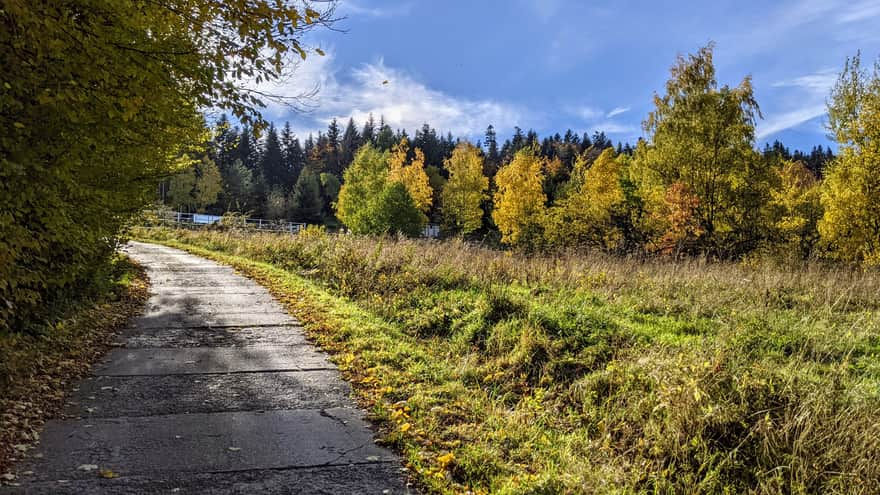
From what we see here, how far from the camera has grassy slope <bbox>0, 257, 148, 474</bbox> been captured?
177 inches

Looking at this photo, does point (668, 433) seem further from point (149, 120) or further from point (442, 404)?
point (149, 120)

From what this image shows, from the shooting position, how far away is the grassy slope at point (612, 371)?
377 centimetres

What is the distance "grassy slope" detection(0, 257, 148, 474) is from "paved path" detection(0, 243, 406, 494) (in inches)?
7.3

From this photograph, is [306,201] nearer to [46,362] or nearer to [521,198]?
[521,198]

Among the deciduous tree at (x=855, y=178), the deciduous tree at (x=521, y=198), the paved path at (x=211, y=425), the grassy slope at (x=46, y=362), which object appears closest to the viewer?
the paved path at (x=211, y=425)

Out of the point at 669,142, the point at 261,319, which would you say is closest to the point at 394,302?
the point at 261,319

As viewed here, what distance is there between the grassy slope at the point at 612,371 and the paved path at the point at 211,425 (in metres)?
0.43

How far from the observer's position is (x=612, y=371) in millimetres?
5305

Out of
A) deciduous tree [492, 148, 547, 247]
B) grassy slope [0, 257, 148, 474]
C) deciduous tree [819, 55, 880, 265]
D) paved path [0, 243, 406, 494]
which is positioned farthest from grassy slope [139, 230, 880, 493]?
deciduous tree [492, 148, 547, 247]

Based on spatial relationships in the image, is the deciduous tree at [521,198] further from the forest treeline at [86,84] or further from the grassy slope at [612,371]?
the forest treeline at [86,84]

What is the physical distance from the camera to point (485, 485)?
12.4 ft

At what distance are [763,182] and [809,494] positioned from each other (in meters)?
19.9

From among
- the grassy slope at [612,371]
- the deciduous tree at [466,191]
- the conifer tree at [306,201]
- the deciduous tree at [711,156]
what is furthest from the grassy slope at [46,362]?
the conifer tree at [306,201]

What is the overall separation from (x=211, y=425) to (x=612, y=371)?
154 inches
